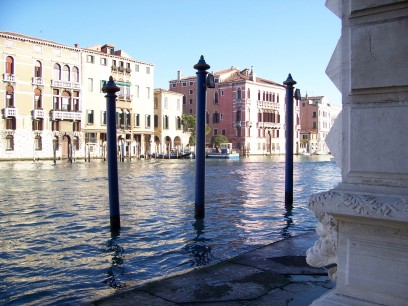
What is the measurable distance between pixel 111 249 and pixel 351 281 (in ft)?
13.8

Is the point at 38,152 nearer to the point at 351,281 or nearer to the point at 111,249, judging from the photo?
the point at 111,249

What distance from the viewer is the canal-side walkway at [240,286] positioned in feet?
9.18

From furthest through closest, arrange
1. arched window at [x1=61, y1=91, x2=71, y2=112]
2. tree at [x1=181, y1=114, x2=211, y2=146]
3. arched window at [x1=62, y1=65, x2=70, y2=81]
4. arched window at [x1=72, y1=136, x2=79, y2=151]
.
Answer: tree at [x1=181, y1=114, x2=211, y2=146], arched window at [x1=72, y1=136, x2=79, y2=151], arched window at [x1=61, y1=91, x2=71, y2=112], arched window at [x1=62, y1=65, x2=70, y2=81]

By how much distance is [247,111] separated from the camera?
6156 centimetres

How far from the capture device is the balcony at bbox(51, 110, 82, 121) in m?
42.9

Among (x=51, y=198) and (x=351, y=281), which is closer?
(x=351, y=281)

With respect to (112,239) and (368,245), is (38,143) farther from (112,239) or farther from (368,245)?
(368,245)

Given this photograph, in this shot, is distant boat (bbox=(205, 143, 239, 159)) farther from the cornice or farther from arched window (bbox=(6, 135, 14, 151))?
the cornice

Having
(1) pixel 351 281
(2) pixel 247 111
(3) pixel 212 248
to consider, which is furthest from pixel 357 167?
(2) pixel 247 111

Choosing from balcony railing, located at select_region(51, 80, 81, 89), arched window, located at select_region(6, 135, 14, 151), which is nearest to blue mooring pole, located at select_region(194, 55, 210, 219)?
arched window, located at select_region(6, 135, 14, 151)

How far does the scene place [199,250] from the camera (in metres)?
5.60

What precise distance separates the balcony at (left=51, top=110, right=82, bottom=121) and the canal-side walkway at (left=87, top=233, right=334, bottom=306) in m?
41.7

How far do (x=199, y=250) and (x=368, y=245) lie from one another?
12.7 ft

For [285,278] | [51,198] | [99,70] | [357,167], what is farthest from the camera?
[99,70]
